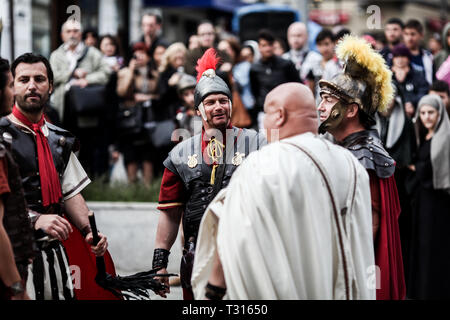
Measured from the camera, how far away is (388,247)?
498 centimetres

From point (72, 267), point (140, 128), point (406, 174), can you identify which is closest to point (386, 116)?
point (406, 174)

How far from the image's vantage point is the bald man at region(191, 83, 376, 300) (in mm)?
3727

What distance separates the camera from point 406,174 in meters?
8.59

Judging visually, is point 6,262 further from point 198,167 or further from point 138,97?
point 138,97

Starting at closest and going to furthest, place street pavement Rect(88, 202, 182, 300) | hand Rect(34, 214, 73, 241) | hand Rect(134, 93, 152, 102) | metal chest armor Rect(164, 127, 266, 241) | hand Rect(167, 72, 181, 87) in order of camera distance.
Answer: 1. hand Rect(34, 214, 73, 241)
2. metal chest armor Rect(164, 127, 266, 241)
3. street pavement Rect(88, 202, 182, 300)
4. hand Rect(167, 72, 181, 87)
5. hand Rect(134, 93, 152, 102)

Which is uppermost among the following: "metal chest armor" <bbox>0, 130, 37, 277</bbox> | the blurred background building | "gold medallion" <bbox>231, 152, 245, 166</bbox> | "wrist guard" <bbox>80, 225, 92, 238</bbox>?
the blurred background building

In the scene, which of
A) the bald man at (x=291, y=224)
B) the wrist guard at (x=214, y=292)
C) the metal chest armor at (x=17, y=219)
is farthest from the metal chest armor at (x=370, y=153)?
the metal chest armor at (x=17, y=219)

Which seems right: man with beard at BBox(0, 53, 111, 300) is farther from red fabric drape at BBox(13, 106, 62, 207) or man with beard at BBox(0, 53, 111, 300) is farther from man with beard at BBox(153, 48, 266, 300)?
man with beard at BBox(153, 48, 266, 300)

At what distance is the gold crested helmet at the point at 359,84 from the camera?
5203 millimetres

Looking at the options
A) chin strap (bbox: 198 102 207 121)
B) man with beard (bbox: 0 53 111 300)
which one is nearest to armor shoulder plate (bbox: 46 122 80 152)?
man with beard (bbox: 0 53 111 300)

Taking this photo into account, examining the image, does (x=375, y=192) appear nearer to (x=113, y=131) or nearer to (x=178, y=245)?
(x=178, y=245)

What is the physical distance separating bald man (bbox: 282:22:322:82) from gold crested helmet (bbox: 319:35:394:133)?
5.45m

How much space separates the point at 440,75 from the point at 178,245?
3869 millimetres

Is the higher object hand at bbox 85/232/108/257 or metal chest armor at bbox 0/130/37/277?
metal chest armor at bbox 0/130/37/277
